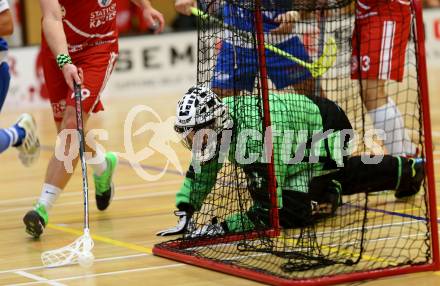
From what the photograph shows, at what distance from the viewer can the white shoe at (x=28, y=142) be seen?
6617 millimetres

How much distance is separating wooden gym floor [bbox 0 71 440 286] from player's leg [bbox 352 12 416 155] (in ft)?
1.36

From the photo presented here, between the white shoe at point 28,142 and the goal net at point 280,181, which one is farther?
the white shoe at point 28,142

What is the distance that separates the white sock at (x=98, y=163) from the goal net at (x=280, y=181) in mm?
1036

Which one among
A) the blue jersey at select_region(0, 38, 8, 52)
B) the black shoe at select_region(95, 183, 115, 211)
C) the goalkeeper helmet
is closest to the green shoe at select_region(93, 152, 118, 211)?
the black shoe at select_region(95, 183, 115, 211)

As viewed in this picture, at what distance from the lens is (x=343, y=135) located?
5223 millimetres

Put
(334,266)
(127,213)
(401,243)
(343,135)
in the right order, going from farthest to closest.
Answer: (127,213) → (343,135) → (401,243) → (334,266)

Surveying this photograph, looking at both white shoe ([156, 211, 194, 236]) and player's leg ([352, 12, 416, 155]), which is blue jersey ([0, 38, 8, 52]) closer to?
white shoe ([156, 211, 194, 236])

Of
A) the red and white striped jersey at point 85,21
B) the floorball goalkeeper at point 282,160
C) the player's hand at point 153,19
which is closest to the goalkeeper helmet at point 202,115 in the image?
the floorball goalkeeper at point 282,160

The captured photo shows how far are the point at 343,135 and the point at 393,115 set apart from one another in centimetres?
83

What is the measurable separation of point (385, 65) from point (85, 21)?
1.75m

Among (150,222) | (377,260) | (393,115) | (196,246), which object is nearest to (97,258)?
(196,246)

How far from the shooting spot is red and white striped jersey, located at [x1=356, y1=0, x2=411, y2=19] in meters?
5.79

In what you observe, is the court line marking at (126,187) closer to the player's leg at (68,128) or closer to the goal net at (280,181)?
the player's leg at (68,128)

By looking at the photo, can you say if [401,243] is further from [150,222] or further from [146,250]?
[150,222]
